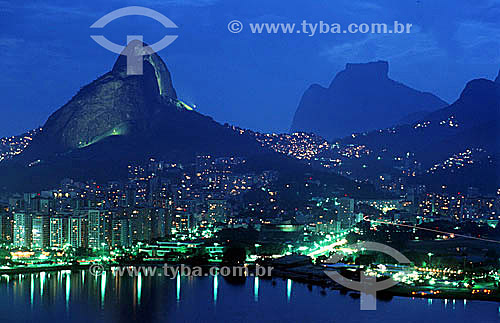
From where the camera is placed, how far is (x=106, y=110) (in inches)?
1428

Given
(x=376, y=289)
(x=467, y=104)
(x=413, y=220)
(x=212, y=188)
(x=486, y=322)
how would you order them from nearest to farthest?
1. (x=486, y=322)
2. (x=376, y=289)
3. (x=413, y=220)
4. (x=212, y=188)
5. (x=467, y=104)

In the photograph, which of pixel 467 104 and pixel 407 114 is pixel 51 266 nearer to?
pixel 467 104

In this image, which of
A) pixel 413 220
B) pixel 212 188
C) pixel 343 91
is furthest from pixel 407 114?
pixel 413 220

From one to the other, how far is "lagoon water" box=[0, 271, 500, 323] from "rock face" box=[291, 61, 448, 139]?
41458 millimetres

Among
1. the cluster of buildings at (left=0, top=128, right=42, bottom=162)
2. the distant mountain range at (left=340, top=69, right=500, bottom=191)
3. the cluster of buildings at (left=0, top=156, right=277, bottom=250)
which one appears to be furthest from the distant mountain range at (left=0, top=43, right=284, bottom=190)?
the distant mountain range at (left=340, top=69, right=500, bottom=191)

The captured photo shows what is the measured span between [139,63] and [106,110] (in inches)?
108

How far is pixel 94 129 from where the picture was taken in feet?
119

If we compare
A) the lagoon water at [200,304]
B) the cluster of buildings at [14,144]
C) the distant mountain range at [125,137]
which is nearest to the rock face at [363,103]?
the distant mountain range at [125,137]

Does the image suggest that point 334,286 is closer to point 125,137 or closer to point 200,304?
point 200,304

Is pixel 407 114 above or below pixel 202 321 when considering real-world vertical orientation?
above

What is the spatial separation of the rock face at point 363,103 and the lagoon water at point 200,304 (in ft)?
136

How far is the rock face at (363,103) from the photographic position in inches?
2248

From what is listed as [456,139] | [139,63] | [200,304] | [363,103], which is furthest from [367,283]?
[363,103]

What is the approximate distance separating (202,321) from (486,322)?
169 inches
